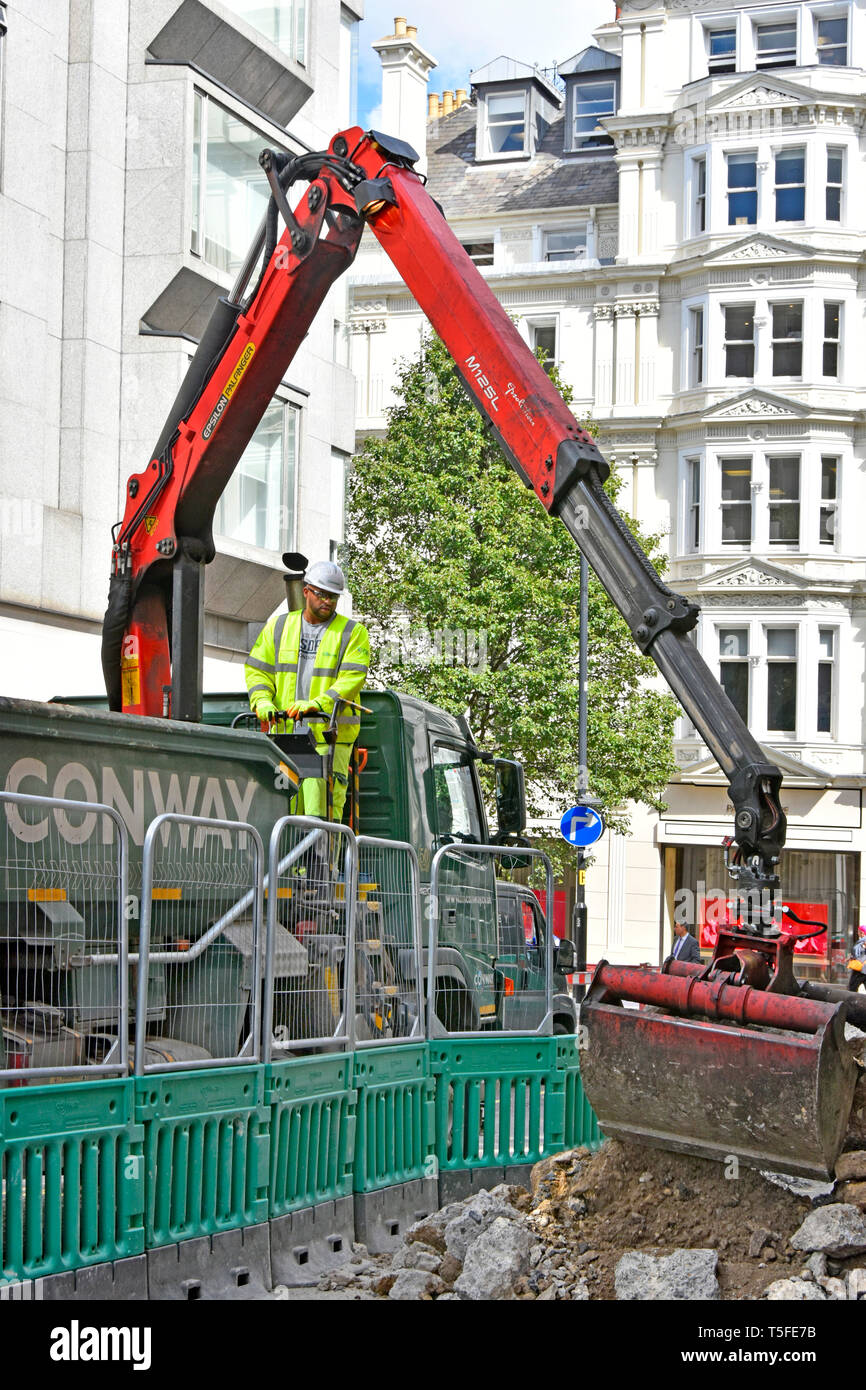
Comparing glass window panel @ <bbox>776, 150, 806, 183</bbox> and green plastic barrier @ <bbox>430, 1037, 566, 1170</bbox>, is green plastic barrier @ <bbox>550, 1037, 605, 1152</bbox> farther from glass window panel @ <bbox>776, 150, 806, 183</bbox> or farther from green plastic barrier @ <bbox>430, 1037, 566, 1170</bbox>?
glass window panel @ <bbox>776, 150, 806, 183</bbox>

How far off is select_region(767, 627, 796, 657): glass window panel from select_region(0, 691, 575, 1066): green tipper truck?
2464 cm

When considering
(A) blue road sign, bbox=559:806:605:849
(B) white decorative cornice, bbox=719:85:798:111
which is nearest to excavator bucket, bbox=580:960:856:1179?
(A) blue road sign, bbox=559:806:605:849

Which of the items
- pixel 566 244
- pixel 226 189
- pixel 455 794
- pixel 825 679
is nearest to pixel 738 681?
pixel 825 679

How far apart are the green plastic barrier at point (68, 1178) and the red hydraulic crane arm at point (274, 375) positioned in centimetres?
398

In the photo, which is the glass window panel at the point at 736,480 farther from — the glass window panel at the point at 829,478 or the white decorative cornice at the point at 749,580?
the white decorative cornice at the point at 749,580

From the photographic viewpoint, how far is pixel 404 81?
41.3 meters

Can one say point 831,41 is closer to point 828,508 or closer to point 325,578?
point 828,508

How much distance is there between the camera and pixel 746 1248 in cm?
691

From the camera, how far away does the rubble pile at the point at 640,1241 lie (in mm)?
6516

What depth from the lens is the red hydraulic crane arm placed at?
→ 8.88m

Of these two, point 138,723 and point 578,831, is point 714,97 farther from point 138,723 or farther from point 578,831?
point 138,723

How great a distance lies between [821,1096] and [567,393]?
1057 inches

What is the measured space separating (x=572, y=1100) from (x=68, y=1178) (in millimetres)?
4491
